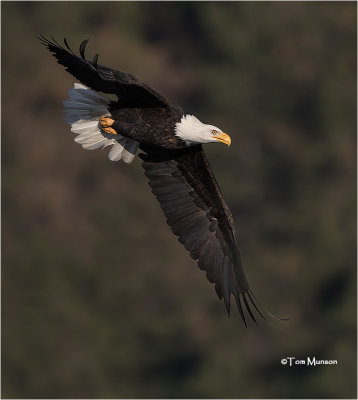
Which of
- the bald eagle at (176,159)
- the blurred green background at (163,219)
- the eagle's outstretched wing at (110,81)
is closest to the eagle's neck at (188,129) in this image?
the bald eagle at (176,159)

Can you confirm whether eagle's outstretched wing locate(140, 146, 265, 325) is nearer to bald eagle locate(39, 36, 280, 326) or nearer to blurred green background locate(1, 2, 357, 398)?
bald eagle locate(39, 36, 280, 326)

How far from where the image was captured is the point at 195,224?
969 centimetres

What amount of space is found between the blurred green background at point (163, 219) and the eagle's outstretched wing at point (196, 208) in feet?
38.0

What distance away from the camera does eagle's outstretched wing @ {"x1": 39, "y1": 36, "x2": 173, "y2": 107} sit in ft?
27.8

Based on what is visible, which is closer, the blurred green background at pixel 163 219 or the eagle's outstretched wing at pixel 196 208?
the eagle's outstretched wing at pixel 196 208

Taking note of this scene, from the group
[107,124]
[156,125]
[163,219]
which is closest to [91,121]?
[107,124]

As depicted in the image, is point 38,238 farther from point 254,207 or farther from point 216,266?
point 216,266

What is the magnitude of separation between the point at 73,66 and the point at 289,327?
16.7 meters

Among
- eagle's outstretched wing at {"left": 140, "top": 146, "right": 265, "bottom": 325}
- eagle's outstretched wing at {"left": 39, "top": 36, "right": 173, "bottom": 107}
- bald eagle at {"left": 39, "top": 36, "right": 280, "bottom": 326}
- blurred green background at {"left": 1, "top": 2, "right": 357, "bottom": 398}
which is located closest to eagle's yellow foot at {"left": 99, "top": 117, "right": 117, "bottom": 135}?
bald eagle at {"left": 39, "top": 36, "right": 280, "bottom": 326}

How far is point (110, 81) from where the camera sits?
28.3 feet

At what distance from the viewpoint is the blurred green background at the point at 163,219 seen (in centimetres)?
2234

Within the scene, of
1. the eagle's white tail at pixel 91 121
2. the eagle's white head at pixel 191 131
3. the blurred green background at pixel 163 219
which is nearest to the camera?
the eagle's white head at pixel 191 131

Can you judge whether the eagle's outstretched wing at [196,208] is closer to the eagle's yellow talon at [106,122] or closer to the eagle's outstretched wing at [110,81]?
the eagle's yellow talon at [106,122]

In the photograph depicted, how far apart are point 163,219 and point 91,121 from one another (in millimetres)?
13440
